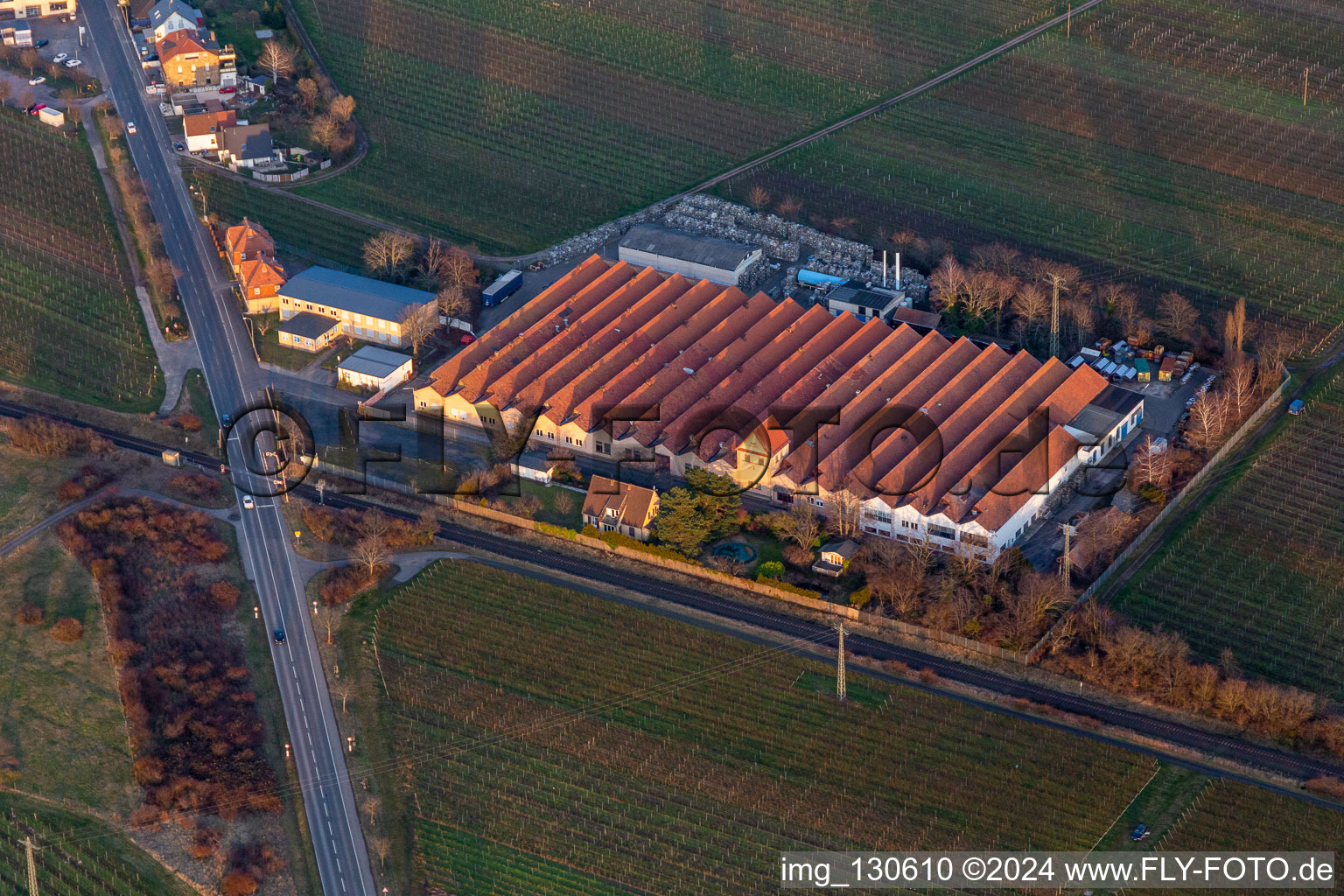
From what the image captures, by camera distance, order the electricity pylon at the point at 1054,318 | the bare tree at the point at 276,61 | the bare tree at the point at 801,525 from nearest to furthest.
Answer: the bare tree at the point at 801,525, the electricity pylon at the point at 1054,318, the bare tree at the point at 276,61

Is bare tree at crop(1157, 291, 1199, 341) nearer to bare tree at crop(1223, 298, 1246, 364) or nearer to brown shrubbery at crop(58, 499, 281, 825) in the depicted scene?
bare tree at crop(1223, 298, 1246, 364)

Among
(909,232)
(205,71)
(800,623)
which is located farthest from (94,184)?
(800,623)

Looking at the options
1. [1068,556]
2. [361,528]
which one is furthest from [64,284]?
[1068,556]

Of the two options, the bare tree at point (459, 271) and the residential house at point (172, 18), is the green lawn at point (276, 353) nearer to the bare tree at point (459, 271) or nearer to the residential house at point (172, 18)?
the bare tree at point (459, 271)

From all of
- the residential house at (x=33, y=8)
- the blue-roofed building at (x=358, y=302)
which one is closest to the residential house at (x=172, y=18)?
the residential house at (x=33, y=8)

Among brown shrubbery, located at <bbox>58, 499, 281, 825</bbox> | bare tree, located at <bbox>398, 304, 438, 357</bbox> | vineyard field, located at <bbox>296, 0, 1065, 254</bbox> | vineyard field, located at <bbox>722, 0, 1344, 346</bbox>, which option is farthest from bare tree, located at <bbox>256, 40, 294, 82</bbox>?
brown shrubbery, located at <bbox>58, 499, 281, 825</bbox>
